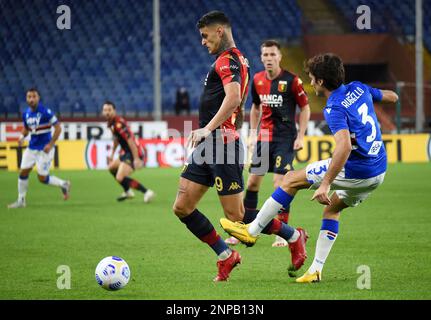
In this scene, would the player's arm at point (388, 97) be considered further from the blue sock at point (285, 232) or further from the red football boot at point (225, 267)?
the red football boot at point (225, 267)

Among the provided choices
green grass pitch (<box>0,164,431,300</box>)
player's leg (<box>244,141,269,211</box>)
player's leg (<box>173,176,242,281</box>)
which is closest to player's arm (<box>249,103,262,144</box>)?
player's leg (<box>244,141,269,211</box>)

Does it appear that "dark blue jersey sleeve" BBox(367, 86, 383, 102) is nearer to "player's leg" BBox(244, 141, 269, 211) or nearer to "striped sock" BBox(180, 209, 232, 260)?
"striped sock" BBox(180, 209, 232, 260)

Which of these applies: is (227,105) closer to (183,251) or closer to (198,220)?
(198,220)

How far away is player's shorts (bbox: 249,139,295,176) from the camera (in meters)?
10.9

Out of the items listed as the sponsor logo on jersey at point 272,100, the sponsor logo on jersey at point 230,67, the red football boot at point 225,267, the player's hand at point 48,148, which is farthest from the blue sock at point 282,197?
the player's hand at point 48,148

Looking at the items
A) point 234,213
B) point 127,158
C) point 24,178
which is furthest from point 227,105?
point 127,158

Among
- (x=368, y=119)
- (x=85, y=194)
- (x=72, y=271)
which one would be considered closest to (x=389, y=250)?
(x=368, y=119)

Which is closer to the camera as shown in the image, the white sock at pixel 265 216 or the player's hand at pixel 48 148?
the white sock at pixel 265 216

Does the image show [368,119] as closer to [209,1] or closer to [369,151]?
[369,151]

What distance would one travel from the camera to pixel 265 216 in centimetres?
755

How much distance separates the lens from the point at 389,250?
963 centimetres

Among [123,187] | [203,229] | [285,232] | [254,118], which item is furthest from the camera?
[123,187]

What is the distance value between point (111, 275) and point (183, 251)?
2734 millimetres

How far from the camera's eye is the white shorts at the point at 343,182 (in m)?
7.31
